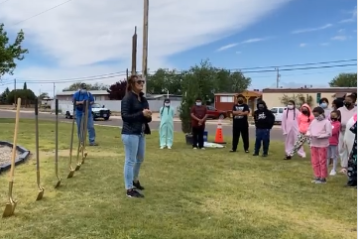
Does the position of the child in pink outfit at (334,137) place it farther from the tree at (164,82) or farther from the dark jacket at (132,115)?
the tree at (164,82)

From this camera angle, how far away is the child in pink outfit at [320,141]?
25.9ft

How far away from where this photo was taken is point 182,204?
5762 millimetres

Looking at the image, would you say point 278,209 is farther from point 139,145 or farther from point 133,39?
point 133,39

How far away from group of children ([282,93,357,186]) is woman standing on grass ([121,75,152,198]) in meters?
3.61

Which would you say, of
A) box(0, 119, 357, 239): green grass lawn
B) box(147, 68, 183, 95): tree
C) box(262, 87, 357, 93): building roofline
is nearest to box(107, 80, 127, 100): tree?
box(147, 68, 183, 95): tree

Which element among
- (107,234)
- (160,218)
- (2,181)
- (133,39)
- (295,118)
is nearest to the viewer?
(107,234)

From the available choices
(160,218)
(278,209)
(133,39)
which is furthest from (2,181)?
(133,39)

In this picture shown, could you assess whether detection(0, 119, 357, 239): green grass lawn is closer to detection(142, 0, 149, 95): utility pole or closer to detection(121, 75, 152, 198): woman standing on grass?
detection(121, 75, 152, 198): woman standing on grass

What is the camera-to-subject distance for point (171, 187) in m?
6.85

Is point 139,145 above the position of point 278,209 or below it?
above

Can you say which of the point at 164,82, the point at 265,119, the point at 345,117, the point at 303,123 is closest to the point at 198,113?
the point at 265,119

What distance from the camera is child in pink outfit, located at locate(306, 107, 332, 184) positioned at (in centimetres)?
790

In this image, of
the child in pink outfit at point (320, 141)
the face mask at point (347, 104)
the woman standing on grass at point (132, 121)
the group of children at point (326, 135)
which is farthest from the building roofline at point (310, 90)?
the woman standing on grass at point (132, 121)

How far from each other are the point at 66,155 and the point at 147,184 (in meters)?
3.84
